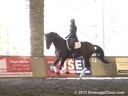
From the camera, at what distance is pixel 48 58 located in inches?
587

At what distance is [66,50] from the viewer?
14.4 metres

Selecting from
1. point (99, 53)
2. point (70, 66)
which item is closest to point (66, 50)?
point (70, 66)

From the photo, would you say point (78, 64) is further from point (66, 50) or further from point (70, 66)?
point (66, 50)

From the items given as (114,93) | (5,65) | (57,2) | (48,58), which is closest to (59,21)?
(57,2)

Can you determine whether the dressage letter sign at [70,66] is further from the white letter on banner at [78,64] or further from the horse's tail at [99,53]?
the horse's tail at [99,53]

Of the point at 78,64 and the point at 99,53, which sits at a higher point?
the point at 99,53

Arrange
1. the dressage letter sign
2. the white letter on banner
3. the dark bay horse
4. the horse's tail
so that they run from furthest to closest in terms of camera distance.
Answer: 1. the white letter on banner
2. the horse's tail
3. the dressage letter sign
4. the dark bay horse

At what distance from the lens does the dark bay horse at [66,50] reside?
14.1m

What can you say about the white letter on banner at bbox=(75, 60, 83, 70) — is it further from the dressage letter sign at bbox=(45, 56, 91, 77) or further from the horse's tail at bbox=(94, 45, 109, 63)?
the horse's tail at bbox=(94, 45, 109, 63)

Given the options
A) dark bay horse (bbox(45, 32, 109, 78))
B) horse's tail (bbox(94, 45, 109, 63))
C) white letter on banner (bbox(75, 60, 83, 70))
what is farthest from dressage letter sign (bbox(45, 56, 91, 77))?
horse's tail (bbox(94, 45, 109, 63))

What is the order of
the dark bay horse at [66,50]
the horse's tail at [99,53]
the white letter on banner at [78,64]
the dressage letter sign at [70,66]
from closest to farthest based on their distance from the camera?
the dark bay horse at [66,50]
the dressage letter sign at [70,66]
the horse's tail at [99,53]
the white letter on banner at [78,64]

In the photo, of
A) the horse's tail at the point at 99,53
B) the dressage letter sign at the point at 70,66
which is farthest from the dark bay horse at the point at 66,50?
the dressage letter sign at the point at 70,66

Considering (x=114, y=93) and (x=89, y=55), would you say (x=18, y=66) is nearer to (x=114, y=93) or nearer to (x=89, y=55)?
(x=89, y=55)

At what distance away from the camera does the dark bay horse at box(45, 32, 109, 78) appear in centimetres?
1412
